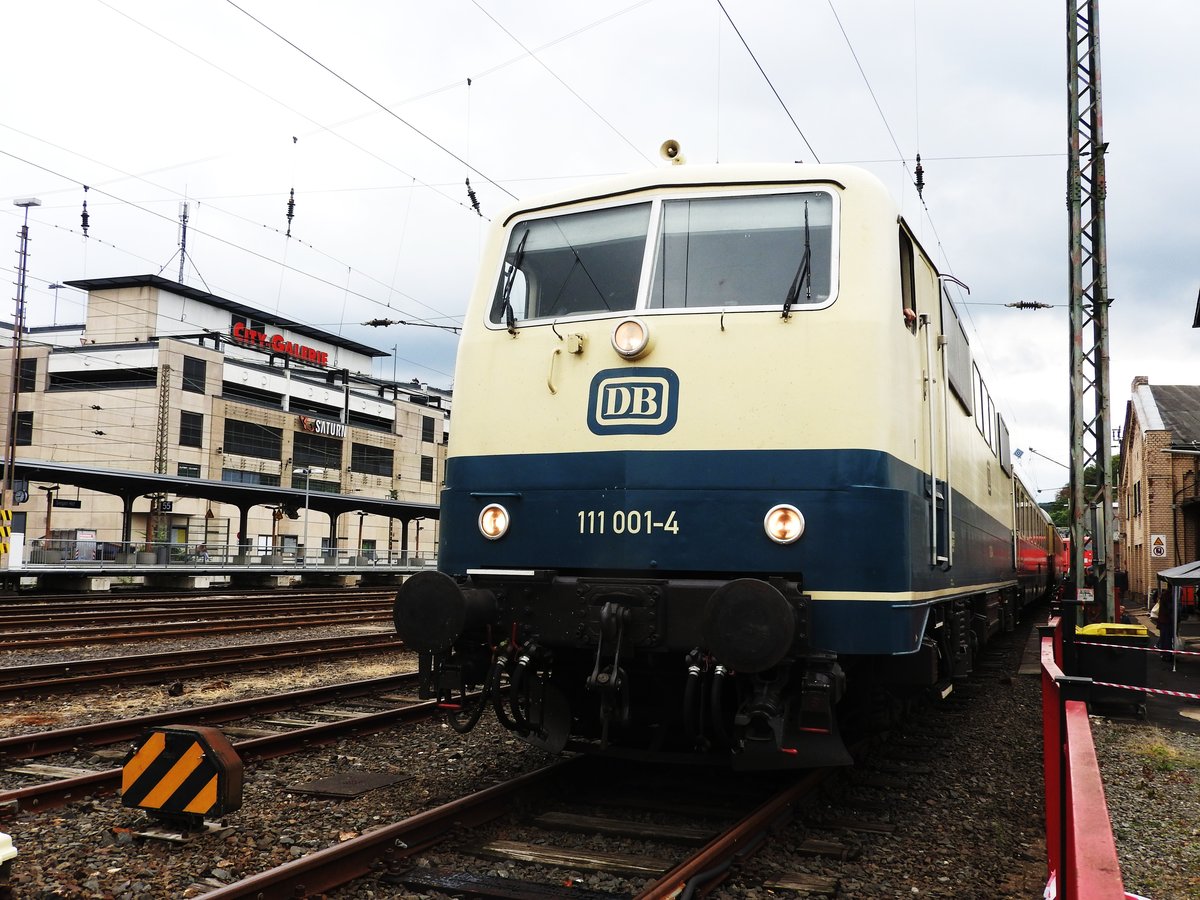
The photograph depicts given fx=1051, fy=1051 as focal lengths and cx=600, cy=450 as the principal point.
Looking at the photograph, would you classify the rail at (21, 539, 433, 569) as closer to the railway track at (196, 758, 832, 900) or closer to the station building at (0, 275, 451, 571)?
the station building at (0, 275, 451, 571)

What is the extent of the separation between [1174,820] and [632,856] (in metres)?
3.84

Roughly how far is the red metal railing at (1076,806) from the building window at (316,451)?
65088 mm

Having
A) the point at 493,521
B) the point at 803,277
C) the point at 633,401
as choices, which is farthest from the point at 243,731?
the point at 803,277

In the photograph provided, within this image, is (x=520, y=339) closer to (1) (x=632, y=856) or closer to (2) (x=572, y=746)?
(2) (x=572, y=746)

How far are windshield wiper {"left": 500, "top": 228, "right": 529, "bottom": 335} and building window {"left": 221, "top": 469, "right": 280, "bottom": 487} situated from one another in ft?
192

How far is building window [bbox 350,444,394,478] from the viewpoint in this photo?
7206cm

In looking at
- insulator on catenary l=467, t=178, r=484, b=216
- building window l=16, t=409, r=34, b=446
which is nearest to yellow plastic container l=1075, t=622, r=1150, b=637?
insulator on catenary l=467, t=178, r=484, b=216

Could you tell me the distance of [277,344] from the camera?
73.8 m

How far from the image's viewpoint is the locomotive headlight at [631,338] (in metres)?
5.98

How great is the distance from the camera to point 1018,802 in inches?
270

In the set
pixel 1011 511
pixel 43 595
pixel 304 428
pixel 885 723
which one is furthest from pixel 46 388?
pixel 885 723

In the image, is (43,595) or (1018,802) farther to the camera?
(43,595)

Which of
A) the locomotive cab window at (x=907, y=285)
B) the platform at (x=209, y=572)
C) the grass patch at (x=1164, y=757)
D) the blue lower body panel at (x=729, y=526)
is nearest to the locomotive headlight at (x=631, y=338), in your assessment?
the blue lower body panel at (x=729, y=526)

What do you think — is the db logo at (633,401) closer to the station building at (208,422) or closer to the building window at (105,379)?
the station building at (208,422)
